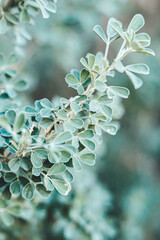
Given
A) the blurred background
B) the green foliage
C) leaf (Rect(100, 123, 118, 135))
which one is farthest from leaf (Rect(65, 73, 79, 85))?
the blurred background

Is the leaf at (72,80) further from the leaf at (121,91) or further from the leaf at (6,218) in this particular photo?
the leaf at (6,218)

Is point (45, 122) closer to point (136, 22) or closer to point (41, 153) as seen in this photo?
point (41, 153)

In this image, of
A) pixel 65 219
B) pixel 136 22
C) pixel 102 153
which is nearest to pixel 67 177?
pixel 136 22

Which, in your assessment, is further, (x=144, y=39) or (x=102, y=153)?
(x=102, y=153)

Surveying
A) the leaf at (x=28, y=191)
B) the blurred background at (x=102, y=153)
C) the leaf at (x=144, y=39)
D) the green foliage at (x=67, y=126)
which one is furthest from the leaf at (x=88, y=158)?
the blurred background at (x=102, y=153)

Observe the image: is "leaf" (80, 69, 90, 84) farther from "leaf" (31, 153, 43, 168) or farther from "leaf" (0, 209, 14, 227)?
"leaf" (0, 209, 14, 227)

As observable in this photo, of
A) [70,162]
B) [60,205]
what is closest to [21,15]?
[70,162]
